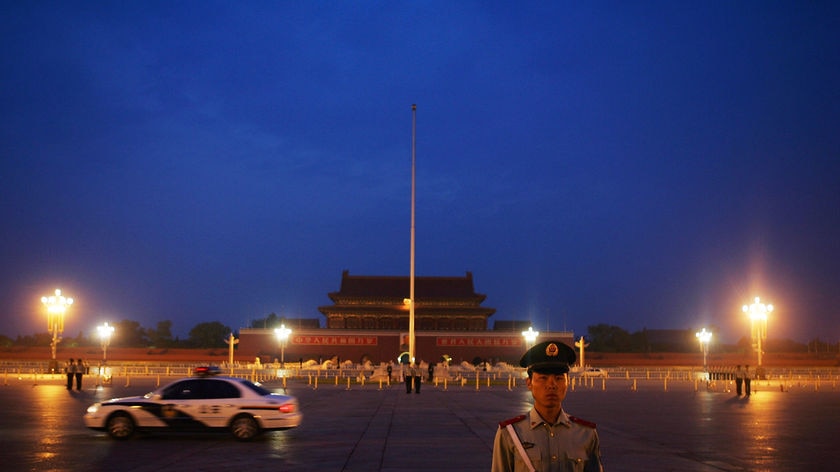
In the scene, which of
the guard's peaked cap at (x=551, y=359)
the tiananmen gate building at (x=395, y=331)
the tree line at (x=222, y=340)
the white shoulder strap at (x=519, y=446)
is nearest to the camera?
the white shoulder strap at (x=519, y=446)

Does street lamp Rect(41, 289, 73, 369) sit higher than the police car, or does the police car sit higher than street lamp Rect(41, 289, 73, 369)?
street lamp Rect(41, 289, 73, 369)

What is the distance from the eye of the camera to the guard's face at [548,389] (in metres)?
4.20

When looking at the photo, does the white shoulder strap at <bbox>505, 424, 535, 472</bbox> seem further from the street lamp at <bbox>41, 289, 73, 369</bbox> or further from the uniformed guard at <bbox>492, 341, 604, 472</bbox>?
the street lamp at <bbox>41, 289, 73, 369</bbox>

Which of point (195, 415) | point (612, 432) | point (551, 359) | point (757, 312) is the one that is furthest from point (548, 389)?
point (757, 312)

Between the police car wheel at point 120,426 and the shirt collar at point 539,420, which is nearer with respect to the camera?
the shirt collar at point 539,420

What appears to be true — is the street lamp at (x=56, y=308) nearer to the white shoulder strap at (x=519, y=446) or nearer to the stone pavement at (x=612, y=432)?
the stone pavement at (x=612, y=432)

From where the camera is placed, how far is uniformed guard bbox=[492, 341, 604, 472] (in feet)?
13.2

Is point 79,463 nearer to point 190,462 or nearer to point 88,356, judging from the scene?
point 190,462

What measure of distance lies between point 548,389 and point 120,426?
1391 cm

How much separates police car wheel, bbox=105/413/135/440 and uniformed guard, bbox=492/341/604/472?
13736mm

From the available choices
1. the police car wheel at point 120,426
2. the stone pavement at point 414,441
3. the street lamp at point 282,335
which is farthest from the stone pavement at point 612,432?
the street lamp at point 282,335

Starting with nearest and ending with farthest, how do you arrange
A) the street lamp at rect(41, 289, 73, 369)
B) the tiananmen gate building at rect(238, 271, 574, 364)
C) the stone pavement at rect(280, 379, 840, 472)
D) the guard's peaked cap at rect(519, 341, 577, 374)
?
Answer: the guard's peaked cap at rect(519, 341, 577, 374) < the stone pavement at rect(280, 379, 840, 472) < the street lamp at rect(41, 289, 73, 369) < the tiananmen gate building at rect(238, 271, 574, 364)

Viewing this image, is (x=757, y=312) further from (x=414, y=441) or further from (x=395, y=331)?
(x=395, y=331)

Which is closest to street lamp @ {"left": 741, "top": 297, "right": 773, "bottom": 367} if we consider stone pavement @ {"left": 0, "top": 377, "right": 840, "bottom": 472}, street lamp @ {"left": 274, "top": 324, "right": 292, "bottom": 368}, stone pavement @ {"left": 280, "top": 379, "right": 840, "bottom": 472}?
stone pavement @ {"left": 280, "top": 379, "right": 840, "bottom": 472}
